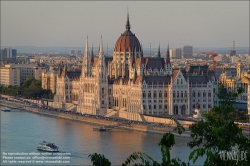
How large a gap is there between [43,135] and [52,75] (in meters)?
24.6

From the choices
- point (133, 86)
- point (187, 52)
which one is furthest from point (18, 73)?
point (187, 52)

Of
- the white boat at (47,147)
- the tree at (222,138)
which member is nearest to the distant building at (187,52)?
the white boat at (47,147)

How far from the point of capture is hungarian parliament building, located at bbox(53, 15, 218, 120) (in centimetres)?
4406

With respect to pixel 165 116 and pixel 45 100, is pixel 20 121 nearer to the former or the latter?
pixel 165 116

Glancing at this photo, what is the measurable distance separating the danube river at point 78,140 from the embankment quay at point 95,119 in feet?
2.14

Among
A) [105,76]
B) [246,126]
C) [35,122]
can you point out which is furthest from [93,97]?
[246,126]

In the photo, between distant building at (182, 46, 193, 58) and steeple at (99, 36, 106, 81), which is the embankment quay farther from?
distant building at (182, 46, 193, 58)

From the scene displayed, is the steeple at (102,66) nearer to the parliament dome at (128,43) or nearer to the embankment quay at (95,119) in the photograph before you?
the parliament dome at (128,43)

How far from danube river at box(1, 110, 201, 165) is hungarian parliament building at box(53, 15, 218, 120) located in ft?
9.50

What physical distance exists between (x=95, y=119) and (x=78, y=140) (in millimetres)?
9393

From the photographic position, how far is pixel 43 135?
122ft

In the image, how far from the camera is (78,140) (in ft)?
115

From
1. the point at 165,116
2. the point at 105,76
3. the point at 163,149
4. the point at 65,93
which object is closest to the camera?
the point at 163,149

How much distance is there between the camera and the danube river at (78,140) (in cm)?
3007
